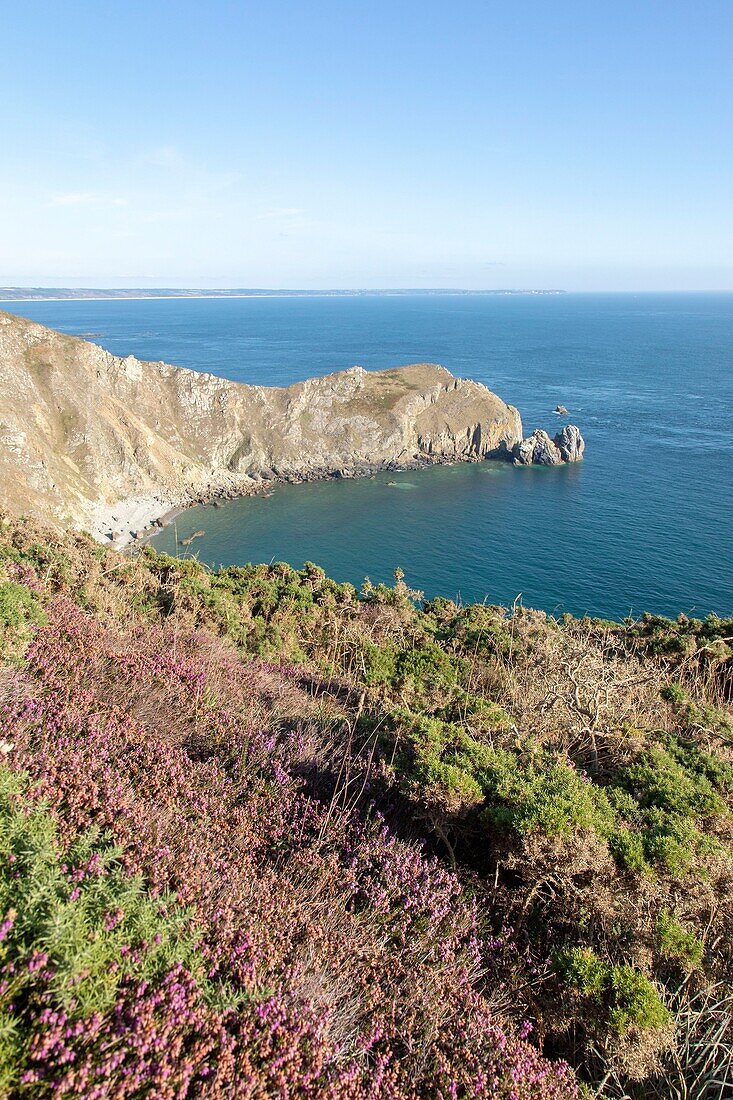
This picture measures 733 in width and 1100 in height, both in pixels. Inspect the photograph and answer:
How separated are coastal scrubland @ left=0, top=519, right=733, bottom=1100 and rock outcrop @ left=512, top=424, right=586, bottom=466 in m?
72.6

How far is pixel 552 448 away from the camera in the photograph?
7681cm

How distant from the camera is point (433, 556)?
168 feet

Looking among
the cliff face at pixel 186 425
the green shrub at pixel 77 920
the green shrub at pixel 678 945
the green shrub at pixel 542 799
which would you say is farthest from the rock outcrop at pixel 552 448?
A: the green shrub at pixel 77 920

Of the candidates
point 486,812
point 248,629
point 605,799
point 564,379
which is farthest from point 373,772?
point 564,379

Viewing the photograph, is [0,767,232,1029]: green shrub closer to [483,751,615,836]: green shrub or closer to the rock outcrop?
[483,751,615,836]: green shrub

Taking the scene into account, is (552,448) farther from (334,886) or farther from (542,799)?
(334,886)

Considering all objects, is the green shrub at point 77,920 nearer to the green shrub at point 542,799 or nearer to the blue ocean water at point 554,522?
the green shrub at point 542,799

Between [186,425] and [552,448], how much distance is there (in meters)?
47.1

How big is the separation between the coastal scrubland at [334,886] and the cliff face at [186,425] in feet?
150

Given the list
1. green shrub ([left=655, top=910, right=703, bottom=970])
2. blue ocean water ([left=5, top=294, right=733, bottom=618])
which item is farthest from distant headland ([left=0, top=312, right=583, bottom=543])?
green shrub ([left=655, top=910, right=703, bottom=970])

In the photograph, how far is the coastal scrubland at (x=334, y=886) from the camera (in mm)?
2955

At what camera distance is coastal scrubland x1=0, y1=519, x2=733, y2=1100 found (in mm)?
2955

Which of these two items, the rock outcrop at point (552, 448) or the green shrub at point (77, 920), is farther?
the rock outcrop at point (552, 448)

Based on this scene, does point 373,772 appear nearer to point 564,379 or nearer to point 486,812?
point 486,812
